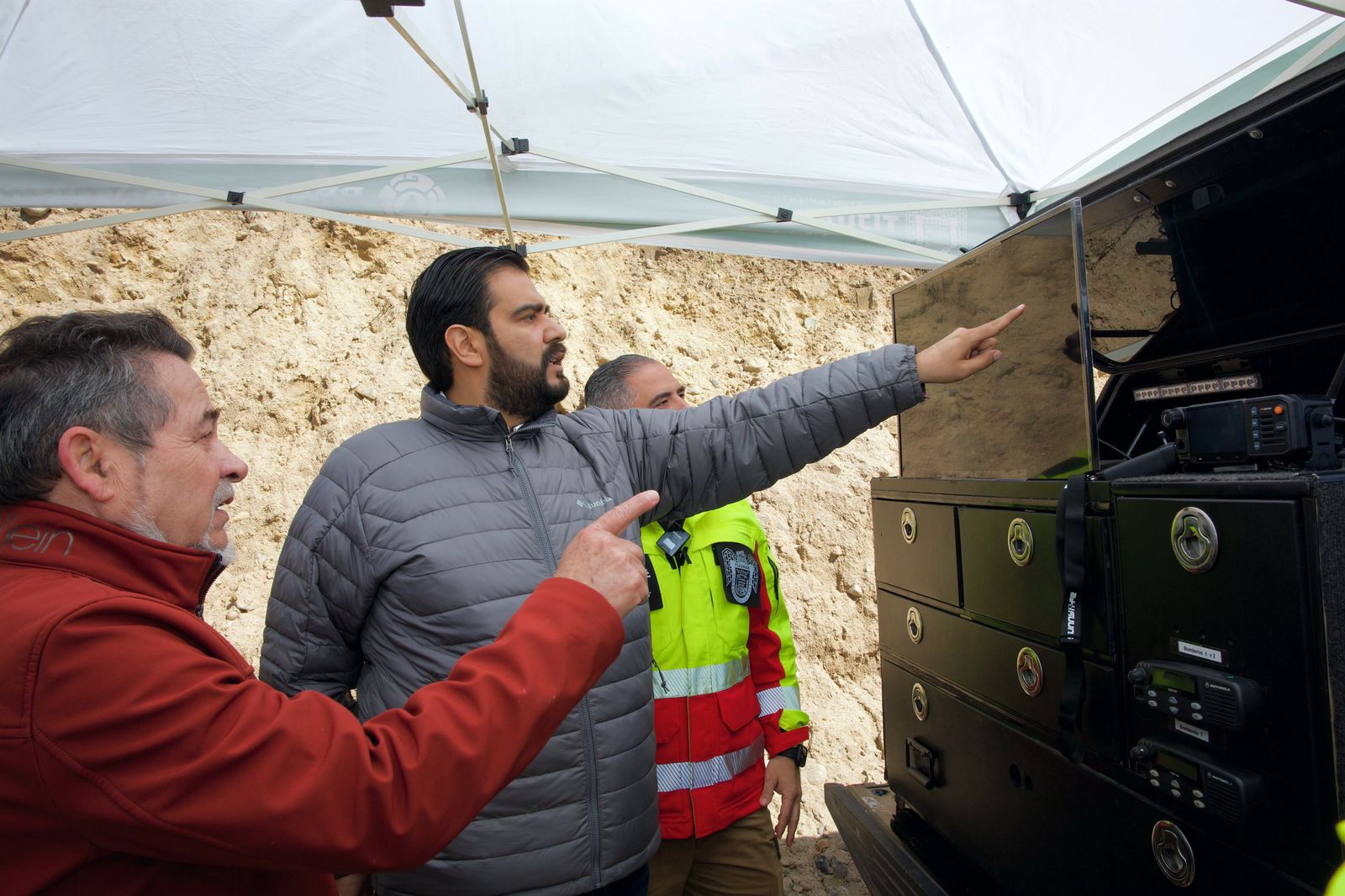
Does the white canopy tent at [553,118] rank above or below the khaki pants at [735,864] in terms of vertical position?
above

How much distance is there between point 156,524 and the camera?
1122 millimetres

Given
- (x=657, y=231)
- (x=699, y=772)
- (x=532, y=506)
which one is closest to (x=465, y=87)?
(x=657, y=231)

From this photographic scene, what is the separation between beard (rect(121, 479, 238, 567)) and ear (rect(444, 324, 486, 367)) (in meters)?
0.70

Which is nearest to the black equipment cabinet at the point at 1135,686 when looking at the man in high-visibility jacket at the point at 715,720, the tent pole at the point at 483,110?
the man in high-visibility jacket at the point at 715,720

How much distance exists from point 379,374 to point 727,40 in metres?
3.76

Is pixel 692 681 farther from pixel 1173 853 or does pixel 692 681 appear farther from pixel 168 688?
pixel 168 688

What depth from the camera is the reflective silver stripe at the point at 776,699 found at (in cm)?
249

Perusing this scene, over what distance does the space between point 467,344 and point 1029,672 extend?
1452 mm

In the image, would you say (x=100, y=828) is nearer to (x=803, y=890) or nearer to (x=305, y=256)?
(x=803, y=890)

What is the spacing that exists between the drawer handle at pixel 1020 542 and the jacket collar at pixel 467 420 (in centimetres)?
108

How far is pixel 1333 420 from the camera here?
1.21 meters

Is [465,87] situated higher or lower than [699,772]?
higher

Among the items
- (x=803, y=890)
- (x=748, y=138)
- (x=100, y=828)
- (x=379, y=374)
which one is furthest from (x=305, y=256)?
(x=100, y=828)

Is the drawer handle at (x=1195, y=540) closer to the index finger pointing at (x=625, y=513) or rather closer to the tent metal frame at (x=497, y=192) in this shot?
the index finger pointing at (x=625, y=513)
